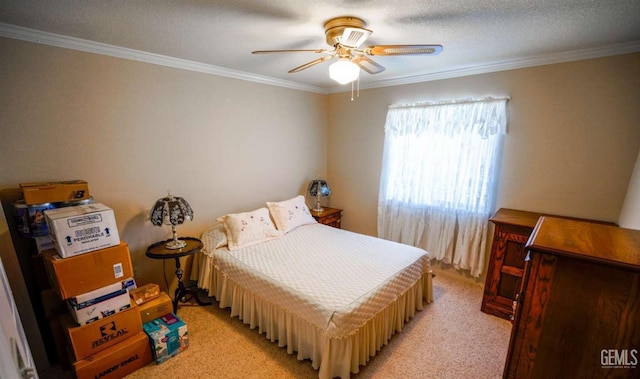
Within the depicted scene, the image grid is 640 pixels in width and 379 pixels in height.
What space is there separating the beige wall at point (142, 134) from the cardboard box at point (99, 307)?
27.7 inches

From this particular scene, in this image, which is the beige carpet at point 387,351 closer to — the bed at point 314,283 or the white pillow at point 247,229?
the bed at point 314,283

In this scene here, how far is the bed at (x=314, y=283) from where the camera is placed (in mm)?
1681

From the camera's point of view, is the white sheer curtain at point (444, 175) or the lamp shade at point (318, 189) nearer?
the white sheer curtain at point (444, 175)

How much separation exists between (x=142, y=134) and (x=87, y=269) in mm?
1242

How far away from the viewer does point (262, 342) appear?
207 cm

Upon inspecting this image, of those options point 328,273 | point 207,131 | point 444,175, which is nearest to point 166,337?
point 328,273

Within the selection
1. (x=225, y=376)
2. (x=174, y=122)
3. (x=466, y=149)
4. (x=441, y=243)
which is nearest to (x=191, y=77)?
(x=174, y=122)

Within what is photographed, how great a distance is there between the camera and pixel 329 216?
12.1 ft

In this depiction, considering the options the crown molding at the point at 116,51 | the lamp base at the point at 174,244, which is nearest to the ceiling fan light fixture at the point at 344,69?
the crown molding at the point at 116,51

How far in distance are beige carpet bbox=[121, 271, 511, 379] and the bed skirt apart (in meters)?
0.08

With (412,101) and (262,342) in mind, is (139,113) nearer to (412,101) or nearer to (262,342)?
(262,342)

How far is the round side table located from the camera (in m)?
2.17

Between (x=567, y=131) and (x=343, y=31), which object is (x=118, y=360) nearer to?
(x=343, y=31)

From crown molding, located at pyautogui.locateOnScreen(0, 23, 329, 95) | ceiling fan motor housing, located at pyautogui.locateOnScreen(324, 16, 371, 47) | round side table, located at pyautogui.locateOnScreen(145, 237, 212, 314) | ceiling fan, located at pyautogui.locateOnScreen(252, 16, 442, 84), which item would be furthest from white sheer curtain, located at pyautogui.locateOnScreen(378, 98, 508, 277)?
round side table, located at pyautogui.locateOnScreen(145, 237, 212, 314)
